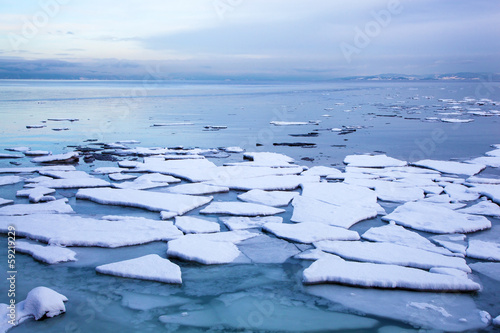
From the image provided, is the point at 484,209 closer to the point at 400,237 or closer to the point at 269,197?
the point at 400,237

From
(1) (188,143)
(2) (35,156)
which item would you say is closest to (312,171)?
(1) (188,143)

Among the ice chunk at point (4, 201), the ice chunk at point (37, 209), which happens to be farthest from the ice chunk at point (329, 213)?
the ice chunk at point (4, 201)

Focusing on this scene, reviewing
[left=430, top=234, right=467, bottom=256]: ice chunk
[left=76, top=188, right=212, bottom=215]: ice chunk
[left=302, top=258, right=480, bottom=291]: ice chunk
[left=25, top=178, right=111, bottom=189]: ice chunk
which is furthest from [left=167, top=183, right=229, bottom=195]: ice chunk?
[left=430, top=234, right=467, bottom=256]: ice chunk

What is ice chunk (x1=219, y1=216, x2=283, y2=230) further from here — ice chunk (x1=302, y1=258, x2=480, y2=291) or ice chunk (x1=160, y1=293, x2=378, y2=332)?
ice chunk (x1=160, y1=293, x2=378, y2=332)

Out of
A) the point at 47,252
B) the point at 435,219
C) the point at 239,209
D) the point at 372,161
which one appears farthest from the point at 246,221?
the point at 372,161

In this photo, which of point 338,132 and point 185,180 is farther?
point 338,132

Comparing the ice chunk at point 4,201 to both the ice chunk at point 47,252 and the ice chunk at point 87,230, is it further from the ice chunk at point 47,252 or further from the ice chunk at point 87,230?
the ice chunk at point 47,252

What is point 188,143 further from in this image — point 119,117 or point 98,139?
point 119,117
